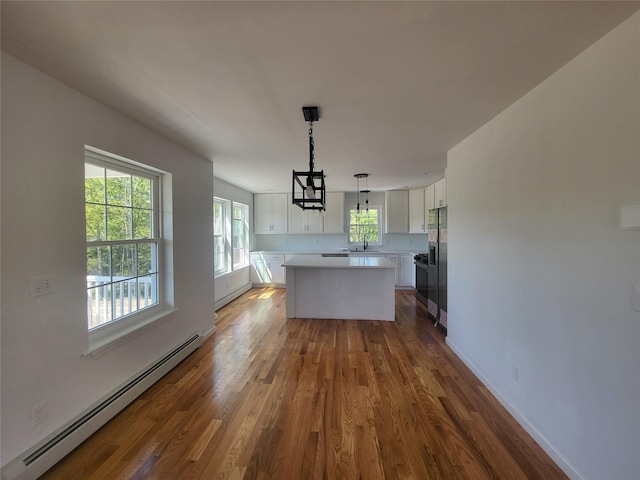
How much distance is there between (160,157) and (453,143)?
10.1 ft

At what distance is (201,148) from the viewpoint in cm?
296

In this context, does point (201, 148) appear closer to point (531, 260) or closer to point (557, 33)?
point (557, 33)

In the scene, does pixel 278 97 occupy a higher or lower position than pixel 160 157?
higher

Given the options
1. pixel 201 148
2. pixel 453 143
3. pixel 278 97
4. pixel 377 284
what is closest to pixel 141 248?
pixel 201 148

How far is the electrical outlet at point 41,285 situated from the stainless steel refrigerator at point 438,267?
3902 mm

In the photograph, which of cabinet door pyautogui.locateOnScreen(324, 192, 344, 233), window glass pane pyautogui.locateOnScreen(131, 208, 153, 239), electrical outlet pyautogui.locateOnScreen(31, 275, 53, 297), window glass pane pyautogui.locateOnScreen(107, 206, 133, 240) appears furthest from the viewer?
cabinet door pyautogui.locateOnScreen(324, 192, 344, 233)

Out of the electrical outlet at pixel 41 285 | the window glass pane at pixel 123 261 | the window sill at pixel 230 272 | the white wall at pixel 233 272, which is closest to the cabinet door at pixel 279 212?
the white wall at pixel 233 272

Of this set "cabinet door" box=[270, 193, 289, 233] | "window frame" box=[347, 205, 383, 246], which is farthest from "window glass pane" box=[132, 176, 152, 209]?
"window frame" box=[347, 205, 383, 246]

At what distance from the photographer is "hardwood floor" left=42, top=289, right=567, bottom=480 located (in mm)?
1526

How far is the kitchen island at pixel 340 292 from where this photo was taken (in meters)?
4.02

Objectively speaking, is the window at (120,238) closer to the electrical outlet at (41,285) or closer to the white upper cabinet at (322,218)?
the electrical outlet at (41,285)

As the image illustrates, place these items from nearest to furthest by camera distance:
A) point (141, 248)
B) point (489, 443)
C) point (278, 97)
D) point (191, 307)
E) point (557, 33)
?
point (557, 33), point (489, 443), point (278, 97), point (141, 248), point (191, 307)

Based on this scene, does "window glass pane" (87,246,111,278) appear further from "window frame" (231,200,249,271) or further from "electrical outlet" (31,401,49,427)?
"window frame" (231,200,249,271)

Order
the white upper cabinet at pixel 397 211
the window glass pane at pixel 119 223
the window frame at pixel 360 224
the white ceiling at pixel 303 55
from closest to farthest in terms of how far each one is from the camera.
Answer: the white ceiling at pixel 303 55 < the window glass pane at pixel 119 223 < the white upper cabinet at pixel 397 211 < the window frame at pixel 360 224
